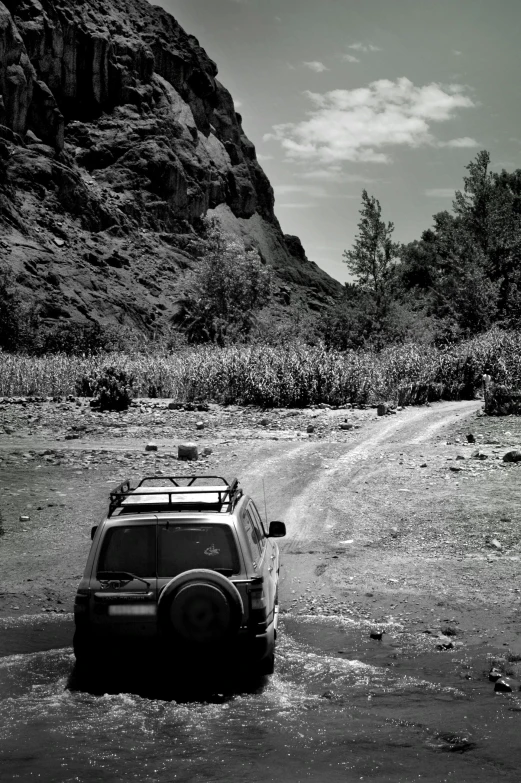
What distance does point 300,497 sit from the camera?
13.8 metres

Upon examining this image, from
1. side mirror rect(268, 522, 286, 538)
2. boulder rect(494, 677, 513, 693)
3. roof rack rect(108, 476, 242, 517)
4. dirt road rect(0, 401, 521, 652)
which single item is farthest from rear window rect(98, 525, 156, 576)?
dirt road rect(0, 401, 521, 652)

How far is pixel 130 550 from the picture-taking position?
636 centimetres

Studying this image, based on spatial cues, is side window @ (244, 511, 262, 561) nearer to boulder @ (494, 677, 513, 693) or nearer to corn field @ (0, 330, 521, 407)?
boulder @ (494, 677, 513, 693)

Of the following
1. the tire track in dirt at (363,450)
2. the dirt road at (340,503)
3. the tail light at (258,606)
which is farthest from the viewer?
the tire track in dirt at (363,450)

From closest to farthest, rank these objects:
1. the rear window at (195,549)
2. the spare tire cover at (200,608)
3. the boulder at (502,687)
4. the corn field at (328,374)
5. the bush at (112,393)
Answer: the spare tire cover at (200,608), the rear window at (195,549), the boulder at (502,687), the bush at (112,393), the corn field at (328,374)

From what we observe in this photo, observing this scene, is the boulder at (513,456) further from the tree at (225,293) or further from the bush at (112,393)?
the tree at (225,293)

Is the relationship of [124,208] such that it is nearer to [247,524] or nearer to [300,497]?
[300,497]

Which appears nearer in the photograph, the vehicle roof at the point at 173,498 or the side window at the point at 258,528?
the vehicle roof at the point at 173,498

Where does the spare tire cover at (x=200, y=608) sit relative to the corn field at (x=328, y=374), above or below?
below

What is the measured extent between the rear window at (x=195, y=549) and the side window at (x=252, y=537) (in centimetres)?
34

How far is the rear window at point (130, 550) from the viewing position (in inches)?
248

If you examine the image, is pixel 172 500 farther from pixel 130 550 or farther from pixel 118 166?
pixel 118 166

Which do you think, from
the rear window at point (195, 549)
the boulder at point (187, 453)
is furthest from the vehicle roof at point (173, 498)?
the boulder at point (187, 453)

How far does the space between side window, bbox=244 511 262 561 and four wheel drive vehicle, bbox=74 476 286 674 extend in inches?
3.4
